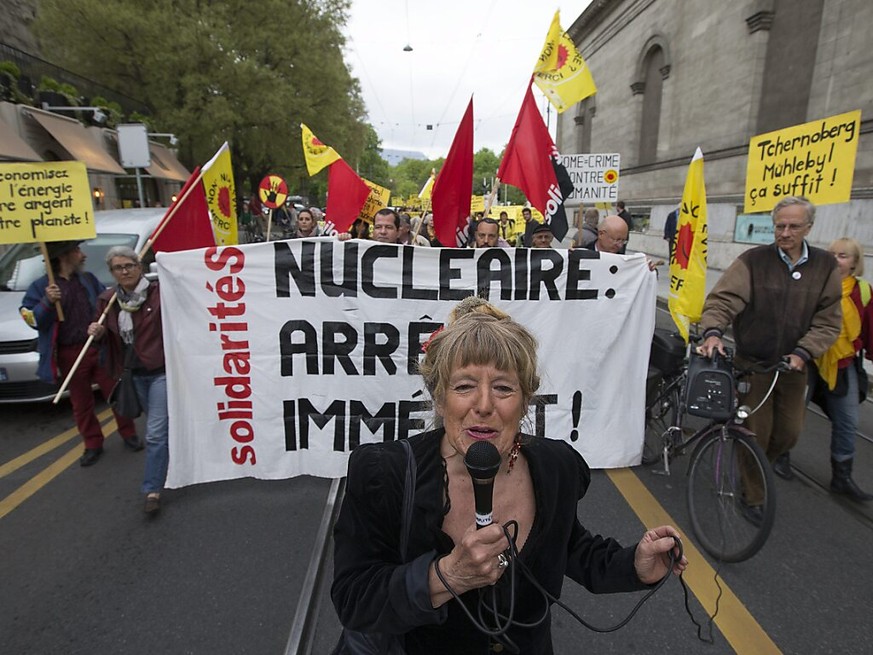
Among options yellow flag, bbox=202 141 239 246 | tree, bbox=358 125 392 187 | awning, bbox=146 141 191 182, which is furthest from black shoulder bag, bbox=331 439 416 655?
tree, bbox=358 125 392 187

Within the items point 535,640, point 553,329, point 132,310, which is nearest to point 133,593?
point 132,310

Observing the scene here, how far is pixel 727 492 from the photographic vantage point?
332cm

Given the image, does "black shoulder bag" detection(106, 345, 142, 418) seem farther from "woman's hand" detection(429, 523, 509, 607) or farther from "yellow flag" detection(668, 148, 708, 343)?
"yellow flag" detection(668, 148, 708, 343)

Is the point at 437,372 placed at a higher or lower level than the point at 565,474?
higher

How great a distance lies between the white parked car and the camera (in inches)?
206

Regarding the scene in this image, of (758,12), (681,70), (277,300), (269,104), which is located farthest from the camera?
(269,104)

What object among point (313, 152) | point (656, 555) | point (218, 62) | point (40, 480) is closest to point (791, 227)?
point (656, 555)

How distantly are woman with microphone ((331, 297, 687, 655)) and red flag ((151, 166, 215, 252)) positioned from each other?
3290 mm

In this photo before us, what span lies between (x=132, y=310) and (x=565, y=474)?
135 inches

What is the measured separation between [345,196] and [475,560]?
5664 millimetres

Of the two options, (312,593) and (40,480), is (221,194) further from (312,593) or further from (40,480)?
(312,593)

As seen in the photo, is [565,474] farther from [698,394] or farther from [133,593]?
[133,593]

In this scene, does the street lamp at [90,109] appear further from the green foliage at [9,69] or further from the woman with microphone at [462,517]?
the woman with microphone at [462,517]

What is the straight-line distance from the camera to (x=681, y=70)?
20.2m
